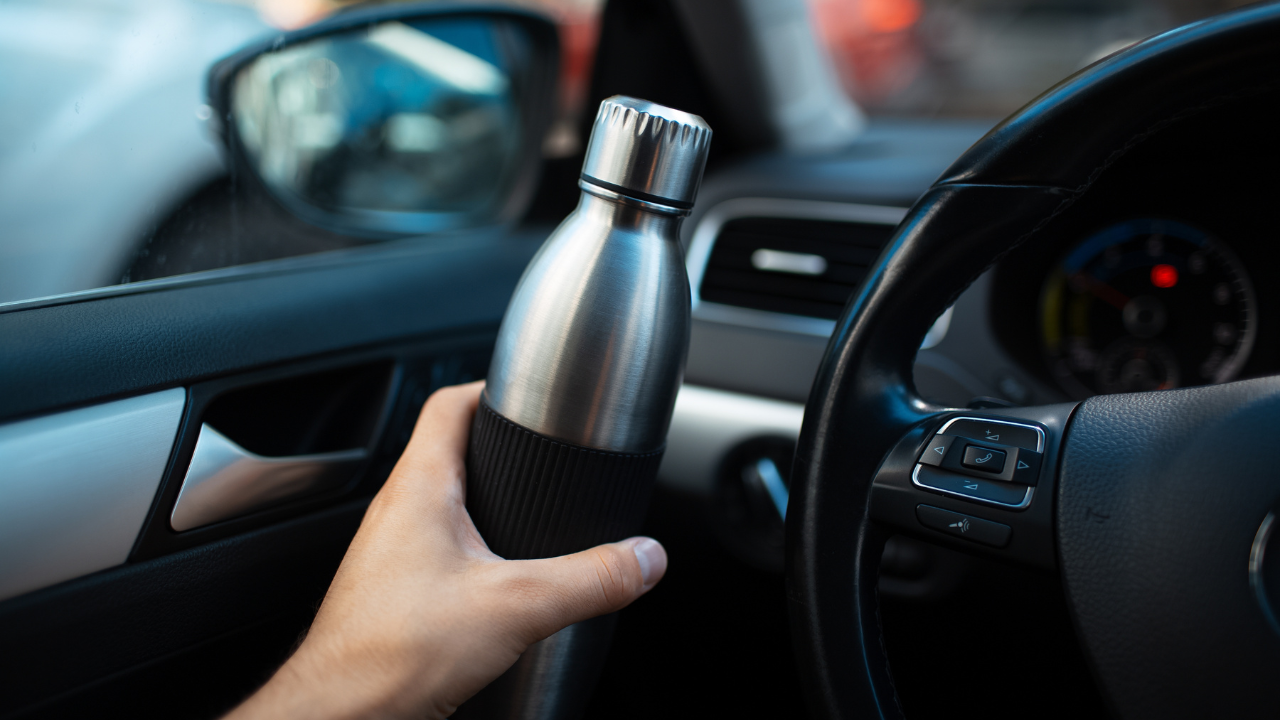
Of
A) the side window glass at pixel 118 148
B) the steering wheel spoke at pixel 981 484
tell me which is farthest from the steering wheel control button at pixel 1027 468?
the side window glass at pixel 118 148

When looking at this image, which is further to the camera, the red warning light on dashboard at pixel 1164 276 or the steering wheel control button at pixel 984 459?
the red warning light on dashboard at pixel 1164 276

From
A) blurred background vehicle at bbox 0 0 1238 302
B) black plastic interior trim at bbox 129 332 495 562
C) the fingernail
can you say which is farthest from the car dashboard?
the fingernail

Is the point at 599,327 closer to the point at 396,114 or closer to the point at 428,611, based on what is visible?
the point at 428,611

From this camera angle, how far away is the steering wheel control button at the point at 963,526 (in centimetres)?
67

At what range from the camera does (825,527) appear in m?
0.71

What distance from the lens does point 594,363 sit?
2.07 feet

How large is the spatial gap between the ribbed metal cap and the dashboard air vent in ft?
2.43

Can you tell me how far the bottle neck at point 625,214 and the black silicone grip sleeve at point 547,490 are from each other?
0.54ft

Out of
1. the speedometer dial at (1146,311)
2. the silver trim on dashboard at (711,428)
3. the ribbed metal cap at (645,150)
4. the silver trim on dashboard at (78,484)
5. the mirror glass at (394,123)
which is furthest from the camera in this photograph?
the mirror glass at (394,123)

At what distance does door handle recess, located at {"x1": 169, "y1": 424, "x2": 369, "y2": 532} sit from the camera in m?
0.91

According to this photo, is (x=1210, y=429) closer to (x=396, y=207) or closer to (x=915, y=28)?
(x=396, y=207)

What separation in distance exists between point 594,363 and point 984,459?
12.2 inches

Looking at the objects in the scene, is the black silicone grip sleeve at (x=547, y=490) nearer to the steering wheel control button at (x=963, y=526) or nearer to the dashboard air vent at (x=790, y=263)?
the steering wheel control button at (x=963, y=526)

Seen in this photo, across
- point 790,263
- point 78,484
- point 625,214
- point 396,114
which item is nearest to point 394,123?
point 396,114
